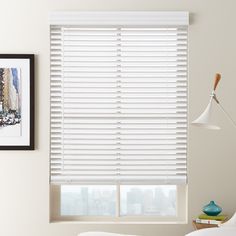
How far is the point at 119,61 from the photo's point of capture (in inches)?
186

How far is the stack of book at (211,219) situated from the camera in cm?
445

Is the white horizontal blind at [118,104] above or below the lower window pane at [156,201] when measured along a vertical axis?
above

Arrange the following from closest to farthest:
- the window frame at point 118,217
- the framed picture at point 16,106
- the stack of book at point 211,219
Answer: the stack of book at point 211,219 → the framed picture at point 16,106 → the window frame at point 118,217

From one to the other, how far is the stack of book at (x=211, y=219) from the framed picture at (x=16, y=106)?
1.34 meters

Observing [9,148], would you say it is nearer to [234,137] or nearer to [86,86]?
[86,86]

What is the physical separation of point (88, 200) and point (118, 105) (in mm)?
778

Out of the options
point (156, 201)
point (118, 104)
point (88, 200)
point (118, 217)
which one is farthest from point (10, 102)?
point (156, 201)

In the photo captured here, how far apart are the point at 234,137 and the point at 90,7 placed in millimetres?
1451

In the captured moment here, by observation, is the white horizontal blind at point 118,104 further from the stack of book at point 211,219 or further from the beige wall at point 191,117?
the stack of book at point 211,219

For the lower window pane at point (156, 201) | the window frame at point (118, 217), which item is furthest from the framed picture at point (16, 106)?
the lower window pane at point (156, 201)

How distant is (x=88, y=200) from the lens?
4.86 m

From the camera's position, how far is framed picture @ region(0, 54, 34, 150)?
4680 mm

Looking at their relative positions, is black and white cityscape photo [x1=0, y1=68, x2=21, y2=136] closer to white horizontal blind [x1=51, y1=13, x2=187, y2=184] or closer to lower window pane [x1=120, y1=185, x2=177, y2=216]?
white horizontal blind [x1=51, y1=13, x2=187, y2=184]

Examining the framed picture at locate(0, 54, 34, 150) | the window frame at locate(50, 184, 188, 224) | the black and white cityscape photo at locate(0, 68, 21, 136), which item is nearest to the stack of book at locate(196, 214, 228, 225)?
the window frame at locate(50, 184, 188, 224)
